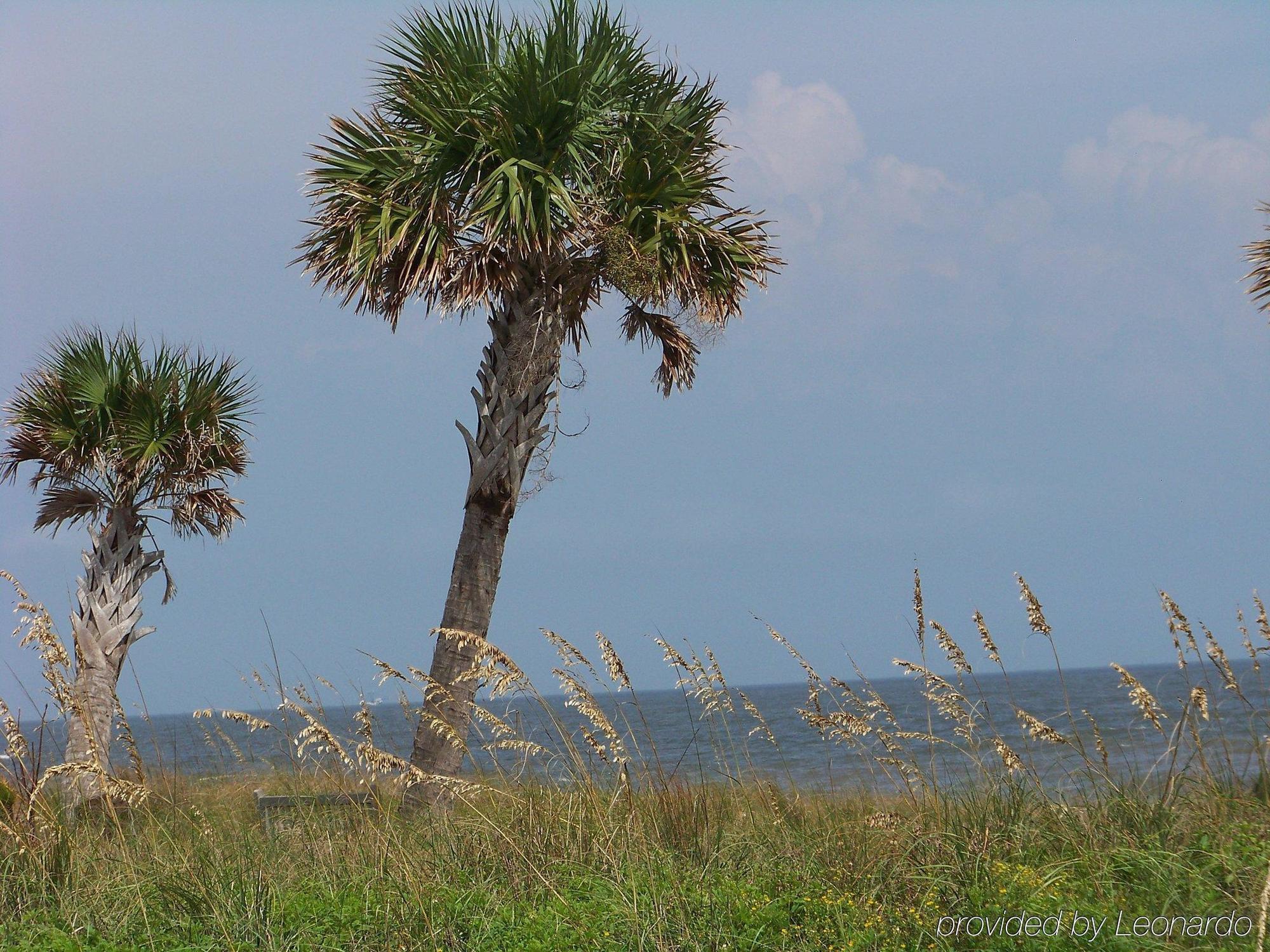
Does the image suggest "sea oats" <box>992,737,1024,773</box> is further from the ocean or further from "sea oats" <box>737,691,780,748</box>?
"sea oats" <box>737,691,780,748</box>

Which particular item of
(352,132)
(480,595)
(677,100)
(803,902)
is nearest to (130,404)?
(352,132)

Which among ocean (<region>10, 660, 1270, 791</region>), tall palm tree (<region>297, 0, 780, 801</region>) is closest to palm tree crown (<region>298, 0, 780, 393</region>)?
tall palm tree (<region>297, 0, 780, 801</region>)

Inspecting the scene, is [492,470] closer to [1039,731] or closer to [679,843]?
[679,843]

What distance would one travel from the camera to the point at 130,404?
13758mm

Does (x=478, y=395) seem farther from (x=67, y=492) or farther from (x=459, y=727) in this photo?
(x=67, y=492)

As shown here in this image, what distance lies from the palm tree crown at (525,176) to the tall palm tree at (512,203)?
0.06ft

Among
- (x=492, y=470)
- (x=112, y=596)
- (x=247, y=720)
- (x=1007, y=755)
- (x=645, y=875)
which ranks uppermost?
(x=492, y=470)

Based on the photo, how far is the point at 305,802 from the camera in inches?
285

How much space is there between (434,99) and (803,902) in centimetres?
829

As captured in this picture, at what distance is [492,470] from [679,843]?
469 centimetres

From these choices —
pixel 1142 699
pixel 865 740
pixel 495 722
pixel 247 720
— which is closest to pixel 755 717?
pixel 865 740

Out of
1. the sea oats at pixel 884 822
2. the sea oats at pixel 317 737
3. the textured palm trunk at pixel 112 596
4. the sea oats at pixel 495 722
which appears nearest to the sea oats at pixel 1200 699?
the sea oats at pixel 884 822

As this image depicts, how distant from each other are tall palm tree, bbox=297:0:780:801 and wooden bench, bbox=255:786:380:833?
68.8 inches

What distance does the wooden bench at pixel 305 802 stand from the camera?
20.4 ft
